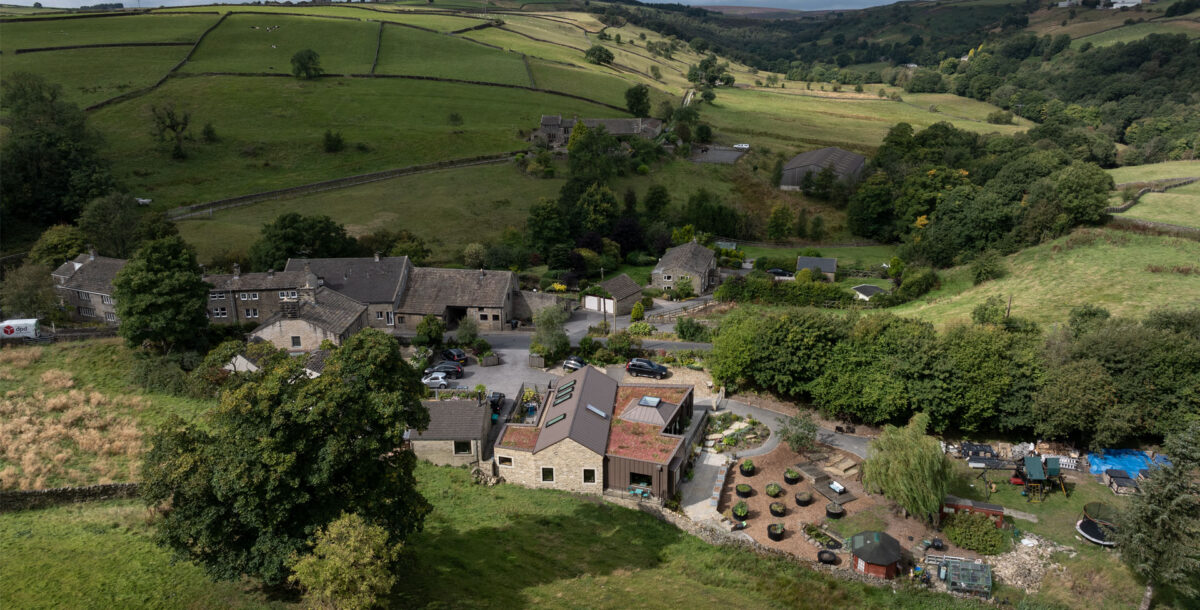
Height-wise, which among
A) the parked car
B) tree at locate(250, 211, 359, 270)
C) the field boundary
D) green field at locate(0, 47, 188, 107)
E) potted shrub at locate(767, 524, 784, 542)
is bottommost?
potted shrub at locate(767, 524, 784, 542)

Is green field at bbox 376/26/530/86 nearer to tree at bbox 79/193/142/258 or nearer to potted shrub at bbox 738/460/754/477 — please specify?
tree at bbox 79/193/142/258

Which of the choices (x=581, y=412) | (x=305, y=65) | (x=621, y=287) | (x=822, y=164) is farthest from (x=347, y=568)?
(x=305, y=65)

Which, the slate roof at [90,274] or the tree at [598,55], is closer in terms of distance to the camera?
the slate roof at [90,274]

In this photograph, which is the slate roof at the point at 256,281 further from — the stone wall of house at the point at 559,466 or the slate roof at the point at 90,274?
the stone wall of house at the point at 559,466

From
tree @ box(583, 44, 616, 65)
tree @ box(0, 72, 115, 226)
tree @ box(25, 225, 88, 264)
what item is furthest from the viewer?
tree @ box(583, 44, 616, 65)

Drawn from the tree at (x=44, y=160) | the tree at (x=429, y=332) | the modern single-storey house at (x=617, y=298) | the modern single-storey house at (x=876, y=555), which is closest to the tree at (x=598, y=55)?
the modern single-storey house at (x=617, y=298)

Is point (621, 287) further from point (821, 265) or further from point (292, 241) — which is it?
point (292, 241)

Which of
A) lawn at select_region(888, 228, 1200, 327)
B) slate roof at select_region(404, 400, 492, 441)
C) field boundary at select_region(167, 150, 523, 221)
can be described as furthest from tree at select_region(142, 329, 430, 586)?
field boundary at select_region(167, 150, 523, 221)
